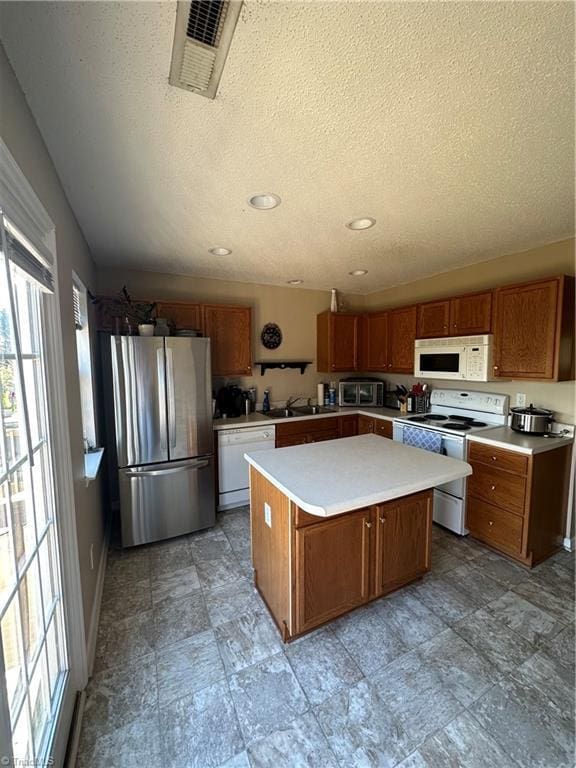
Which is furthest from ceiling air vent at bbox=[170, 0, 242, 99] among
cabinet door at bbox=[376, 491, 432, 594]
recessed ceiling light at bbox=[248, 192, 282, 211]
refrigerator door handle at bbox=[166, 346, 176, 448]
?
cabinet door at bbox=[376, 491, 432, 594]

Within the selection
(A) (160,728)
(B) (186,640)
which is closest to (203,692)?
(A) (160,728)

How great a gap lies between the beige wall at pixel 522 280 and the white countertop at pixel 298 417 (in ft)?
2.30

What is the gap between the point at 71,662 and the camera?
1380 mm

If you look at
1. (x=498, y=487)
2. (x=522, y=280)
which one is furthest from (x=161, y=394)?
(x=522, y=280)

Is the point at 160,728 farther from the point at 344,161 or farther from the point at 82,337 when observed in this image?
the point at 344,161

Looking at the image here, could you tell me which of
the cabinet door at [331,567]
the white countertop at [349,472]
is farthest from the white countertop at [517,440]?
the cabinet door at [331,567]

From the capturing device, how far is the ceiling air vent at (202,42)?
797 mm

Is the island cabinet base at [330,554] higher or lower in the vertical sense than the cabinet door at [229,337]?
lower

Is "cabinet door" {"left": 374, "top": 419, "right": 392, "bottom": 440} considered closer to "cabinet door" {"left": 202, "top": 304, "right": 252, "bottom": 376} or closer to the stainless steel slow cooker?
the stainless steel slow cooker

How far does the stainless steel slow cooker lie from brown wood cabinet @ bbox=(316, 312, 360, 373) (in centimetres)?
196

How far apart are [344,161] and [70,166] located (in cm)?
131

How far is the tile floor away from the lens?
121cm

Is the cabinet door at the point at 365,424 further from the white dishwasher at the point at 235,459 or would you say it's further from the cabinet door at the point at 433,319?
the white dishwasher at the point at 235,459

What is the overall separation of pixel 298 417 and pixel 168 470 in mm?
1484
